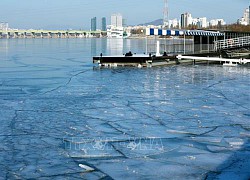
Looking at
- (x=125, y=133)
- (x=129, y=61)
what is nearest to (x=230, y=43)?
(x=129, y=61)

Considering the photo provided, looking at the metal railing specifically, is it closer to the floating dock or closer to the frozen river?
the floating dock

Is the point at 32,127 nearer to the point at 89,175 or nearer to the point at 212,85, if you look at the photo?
the point at 89,175

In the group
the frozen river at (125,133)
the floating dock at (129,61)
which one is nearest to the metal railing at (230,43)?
the floating dock at (129,61)

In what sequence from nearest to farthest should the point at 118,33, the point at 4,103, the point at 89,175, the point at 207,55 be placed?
the point at 89,175, the point at 4,103, the point at 207,55, the point at 118,33

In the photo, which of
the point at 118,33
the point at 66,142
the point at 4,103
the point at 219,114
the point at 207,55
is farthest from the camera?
the point at 118,33

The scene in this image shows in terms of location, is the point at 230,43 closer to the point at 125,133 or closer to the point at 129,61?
the point at 129,61

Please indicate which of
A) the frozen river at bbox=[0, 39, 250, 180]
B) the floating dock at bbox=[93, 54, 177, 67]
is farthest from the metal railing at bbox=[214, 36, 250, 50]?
the frozen river at bbox=[0, 39, 250, 180]

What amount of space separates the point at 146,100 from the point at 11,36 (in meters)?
192

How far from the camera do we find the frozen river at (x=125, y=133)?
19.0 feet

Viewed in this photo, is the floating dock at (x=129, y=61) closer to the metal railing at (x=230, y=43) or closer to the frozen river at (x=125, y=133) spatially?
the metal railing at (x=230, y=43)

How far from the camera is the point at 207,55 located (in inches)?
1212

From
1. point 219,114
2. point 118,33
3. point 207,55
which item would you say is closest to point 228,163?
point 219,114

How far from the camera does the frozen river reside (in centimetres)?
578

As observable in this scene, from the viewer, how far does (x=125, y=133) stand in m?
7.89
